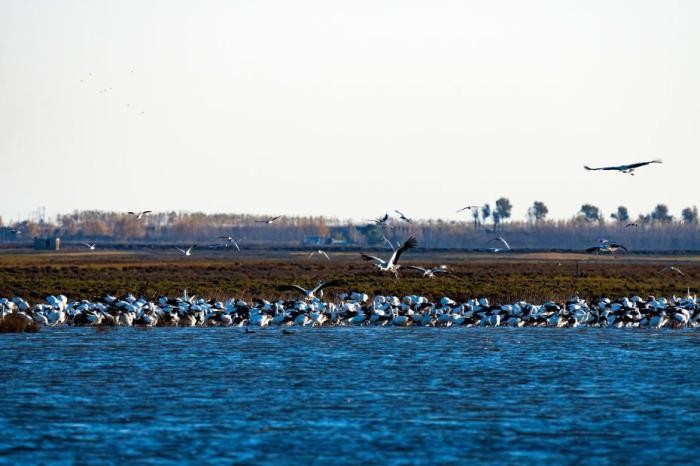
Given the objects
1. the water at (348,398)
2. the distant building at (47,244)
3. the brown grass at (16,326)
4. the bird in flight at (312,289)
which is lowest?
the water at (348,398)

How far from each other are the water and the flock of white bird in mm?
2765

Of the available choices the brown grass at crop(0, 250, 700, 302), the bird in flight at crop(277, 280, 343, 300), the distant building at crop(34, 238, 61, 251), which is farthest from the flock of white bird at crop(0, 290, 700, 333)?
the distant building at crop(34, 238, 61, 251)

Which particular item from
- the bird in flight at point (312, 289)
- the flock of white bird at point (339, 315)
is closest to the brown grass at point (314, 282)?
the bird in flight at point (312, 289)

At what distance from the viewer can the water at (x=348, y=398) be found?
66.0 feet

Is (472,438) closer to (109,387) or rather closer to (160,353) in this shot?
(109,387)

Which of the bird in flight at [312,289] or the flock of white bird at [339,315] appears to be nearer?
the flock of white bird at [339,315]

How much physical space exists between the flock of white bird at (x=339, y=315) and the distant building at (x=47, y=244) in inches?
3752

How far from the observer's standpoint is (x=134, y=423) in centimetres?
2239

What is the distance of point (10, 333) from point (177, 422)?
1747 cm

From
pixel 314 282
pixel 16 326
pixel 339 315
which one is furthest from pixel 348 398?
pixel 314 282

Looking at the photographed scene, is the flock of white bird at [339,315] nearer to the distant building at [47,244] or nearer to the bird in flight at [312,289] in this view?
the bird in flight at [312,289]

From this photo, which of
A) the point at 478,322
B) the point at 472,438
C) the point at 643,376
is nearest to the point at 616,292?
the point at 478,322

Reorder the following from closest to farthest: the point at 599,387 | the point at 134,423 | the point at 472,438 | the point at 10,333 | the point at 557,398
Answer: the point at 472,438, the point at 134,423, the point at 557,398, the point at 599,387, the point at 10,333

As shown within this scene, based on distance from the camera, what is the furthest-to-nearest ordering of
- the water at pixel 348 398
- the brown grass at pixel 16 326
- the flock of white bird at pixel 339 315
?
the flock of white bird at pixel 339 315
the brown grass at pixel 16 326
the water at pixel 348 398
